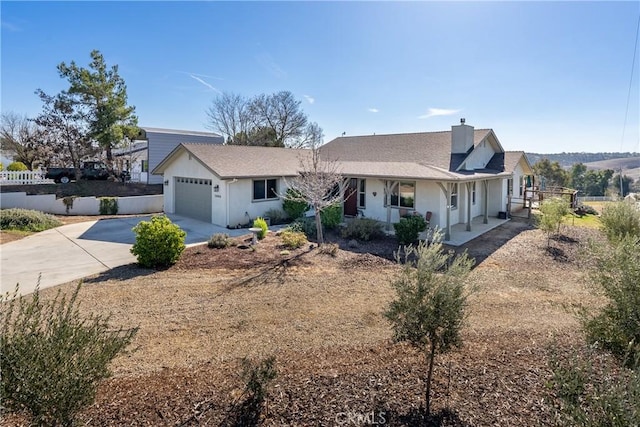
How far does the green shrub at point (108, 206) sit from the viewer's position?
21016 millimetres

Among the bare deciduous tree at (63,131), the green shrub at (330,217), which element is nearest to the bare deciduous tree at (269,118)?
the bare deciduous tree at (63,131)

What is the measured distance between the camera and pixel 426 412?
417 cm

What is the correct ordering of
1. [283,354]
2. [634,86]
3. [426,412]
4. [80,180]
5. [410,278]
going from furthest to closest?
[80,180] < [634,86] < [283,354] < [410,278] < [426,412]

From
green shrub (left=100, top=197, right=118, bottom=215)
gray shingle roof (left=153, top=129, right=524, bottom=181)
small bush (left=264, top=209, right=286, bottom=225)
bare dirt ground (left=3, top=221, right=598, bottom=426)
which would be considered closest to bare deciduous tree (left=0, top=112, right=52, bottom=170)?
green shrub (left=100, top=197, right=118, bottom=215)

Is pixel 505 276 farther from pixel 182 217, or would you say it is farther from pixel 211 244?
pixel 182 217

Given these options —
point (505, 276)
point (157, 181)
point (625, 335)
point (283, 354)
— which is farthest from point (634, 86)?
point (157, 181)

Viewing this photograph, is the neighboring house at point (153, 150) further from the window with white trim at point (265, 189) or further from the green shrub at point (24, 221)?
the window with white trim at point (265, 189)

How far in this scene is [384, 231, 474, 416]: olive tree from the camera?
4254 millimetres

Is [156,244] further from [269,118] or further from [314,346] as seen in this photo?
[269,118]

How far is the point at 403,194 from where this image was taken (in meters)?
17.0

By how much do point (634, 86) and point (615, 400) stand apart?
65.2 feet

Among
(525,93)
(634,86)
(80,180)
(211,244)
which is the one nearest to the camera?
(211,244)

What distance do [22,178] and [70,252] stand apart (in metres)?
17.0

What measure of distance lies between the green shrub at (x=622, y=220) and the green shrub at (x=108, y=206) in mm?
24236
